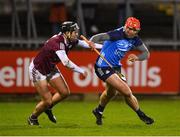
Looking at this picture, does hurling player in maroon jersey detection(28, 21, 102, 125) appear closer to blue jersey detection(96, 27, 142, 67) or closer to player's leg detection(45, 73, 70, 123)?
player's leg detection(45, 73, 70, 123)

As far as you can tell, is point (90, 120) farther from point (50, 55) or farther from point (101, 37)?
point (101, 37)

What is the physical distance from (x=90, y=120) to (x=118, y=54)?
1982 mm

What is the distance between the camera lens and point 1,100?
22.0 m

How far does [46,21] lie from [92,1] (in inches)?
163

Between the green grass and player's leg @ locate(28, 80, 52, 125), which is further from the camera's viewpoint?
player's leg @ locate(28, 80, 52, 125)

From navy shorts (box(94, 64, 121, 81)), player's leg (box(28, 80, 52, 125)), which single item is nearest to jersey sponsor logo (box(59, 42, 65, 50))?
player's leg (box(28, 80, 52, 125))

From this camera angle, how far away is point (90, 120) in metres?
16.9

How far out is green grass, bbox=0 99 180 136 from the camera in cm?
1427

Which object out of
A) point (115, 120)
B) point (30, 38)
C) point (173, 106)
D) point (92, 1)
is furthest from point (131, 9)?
point (115, 120)

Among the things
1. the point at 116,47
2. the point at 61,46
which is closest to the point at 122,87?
the point at 116,47

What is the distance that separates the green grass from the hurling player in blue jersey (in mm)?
561

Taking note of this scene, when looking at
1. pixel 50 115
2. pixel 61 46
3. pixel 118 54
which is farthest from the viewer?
pixel 50 115

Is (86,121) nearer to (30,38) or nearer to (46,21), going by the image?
(30,38)

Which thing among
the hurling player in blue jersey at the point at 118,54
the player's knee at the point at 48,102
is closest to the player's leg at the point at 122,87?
the hurling player in blue jersey at the point at 118,54
